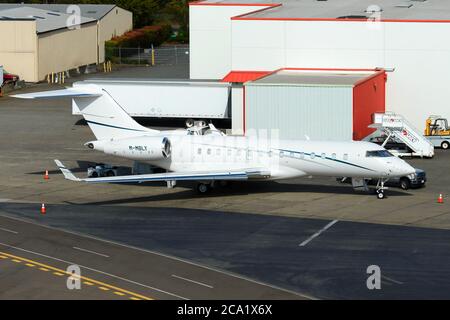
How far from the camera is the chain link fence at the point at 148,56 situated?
4502 inches

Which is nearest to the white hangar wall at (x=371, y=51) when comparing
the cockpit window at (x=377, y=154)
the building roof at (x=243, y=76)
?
the building roof at (x=243, y=76)

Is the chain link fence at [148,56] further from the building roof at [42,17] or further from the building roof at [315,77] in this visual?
the building roof at [315,77]

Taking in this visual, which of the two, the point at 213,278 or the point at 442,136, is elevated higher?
the point at 442,136

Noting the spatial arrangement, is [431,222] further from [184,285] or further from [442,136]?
[442,136]

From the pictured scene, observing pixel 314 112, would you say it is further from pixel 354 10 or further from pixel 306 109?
pixel 354 10

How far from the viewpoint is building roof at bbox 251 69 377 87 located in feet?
219

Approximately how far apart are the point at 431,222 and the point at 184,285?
14620 millimetres

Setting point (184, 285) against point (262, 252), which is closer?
point (184, 285)

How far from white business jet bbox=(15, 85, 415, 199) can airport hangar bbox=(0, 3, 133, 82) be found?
139ft

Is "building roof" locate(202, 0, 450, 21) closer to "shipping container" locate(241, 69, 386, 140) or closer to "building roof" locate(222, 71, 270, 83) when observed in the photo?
"building roof" locate(222, 71, 270, 83)
